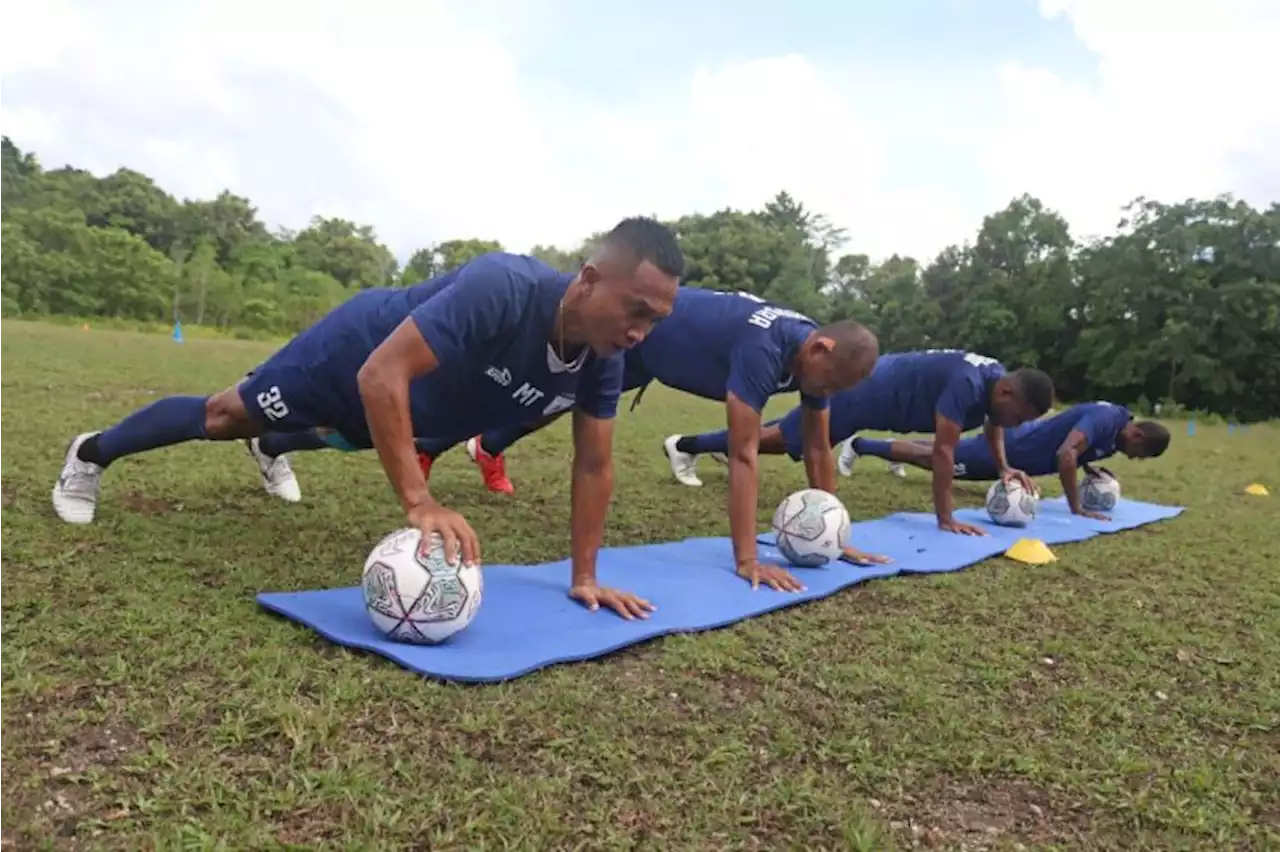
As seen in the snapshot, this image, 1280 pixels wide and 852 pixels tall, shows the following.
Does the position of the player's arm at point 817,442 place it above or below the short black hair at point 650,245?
below

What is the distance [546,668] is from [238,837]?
4.05 ft

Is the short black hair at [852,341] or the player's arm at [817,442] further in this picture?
the player's arm at [817,442]

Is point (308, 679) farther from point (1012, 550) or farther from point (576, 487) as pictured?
point (1012, 550)

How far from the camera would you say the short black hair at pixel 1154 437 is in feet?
25.4

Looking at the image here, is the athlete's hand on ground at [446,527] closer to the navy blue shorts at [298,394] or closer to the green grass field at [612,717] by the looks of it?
the green grass field at [612,717]

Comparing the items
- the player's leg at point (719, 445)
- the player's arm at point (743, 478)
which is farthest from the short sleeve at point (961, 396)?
the player's arm at point (743, 478)

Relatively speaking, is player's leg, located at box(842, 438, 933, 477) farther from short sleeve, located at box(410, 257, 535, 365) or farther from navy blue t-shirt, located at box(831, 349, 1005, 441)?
short sleeve, located at box(410, 257, 535, 365)

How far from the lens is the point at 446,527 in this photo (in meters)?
2.95

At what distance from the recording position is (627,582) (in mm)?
4316

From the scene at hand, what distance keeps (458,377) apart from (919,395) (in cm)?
452

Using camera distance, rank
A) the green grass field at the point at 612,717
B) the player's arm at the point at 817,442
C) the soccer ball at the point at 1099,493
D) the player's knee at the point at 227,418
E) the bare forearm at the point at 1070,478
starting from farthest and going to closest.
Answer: the soccer ball at the point at 1099,493 < the bare forearm at the point at 1070,478 < the player's arm at the point at 817,442 < the player's knee at the point at 227,418 < the green grass field at the point at 612,717

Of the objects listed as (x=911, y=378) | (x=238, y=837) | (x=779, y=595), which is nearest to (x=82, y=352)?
(x=911, y=378)

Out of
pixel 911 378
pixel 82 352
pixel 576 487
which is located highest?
pixel 911 378

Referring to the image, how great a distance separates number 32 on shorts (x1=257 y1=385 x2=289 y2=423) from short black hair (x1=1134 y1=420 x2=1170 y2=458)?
6.64 m
